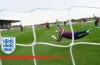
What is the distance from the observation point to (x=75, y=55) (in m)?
11.9

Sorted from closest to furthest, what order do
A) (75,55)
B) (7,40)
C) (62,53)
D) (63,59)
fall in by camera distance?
1. (7,40)
2. (63,59)
3. (75,55)
4. (62,53)

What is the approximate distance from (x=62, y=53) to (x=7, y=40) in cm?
476

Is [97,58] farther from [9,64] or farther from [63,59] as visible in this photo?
[9,64]

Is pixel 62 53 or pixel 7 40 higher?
pixel 7 40

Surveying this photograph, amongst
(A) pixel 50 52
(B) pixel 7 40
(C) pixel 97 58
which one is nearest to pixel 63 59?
(C) pixel 97 58

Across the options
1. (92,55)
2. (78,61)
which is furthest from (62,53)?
(78,61)

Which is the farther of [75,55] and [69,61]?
[75,55]

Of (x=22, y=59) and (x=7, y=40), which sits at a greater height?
(x=7, y=40)

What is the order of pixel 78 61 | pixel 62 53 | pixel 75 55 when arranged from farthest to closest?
pixel 62 53
pixel 75 55
pixel 78 61

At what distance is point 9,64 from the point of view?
11.1m

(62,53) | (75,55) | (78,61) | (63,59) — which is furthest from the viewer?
(62,53)

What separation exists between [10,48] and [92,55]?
394 cm

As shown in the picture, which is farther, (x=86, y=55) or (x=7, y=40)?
(x=86, y=55)

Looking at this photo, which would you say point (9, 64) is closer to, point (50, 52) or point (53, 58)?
point (53, 58)
